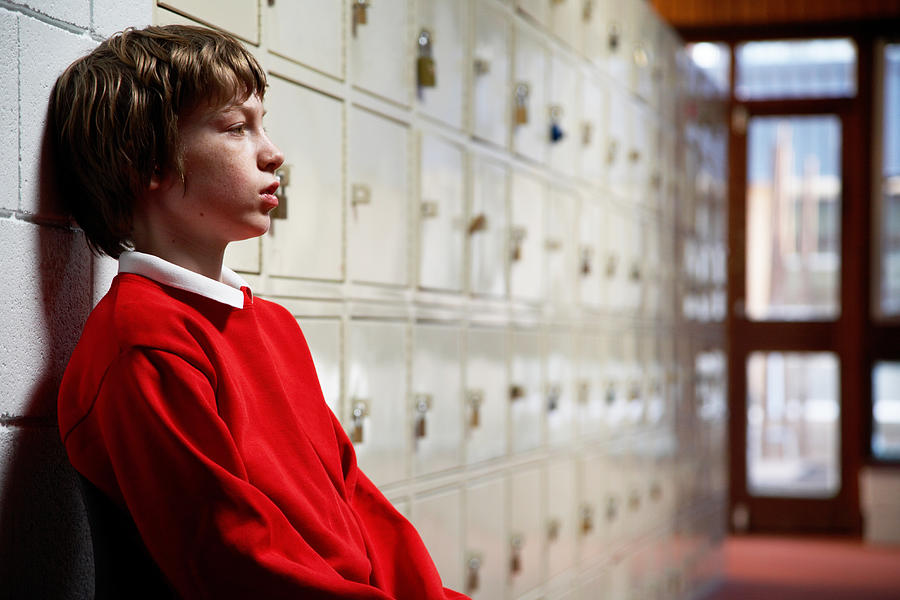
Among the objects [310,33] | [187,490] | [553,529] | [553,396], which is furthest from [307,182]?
[553,529]

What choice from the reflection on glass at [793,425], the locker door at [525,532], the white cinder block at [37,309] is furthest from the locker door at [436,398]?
the reflection on glass at [793,425]

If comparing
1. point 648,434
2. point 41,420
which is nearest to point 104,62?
point 41,420

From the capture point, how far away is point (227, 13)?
5.37ft

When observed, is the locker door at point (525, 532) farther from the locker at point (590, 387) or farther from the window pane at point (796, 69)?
the window pane at point (796, 69)

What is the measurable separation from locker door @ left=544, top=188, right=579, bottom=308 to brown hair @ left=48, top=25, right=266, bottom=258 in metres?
2.08

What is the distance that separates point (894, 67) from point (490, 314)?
5707mm

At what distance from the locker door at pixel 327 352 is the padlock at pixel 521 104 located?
3.76 feet

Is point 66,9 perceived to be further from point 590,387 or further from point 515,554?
point 590,387

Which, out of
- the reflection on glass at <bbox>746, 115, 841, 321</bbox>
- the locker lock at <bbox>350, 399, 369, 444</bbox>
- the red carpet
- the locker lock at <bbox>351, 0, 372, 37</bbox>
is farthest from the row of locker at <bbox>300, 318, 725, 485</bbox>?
the reflection on glass at <bbox>746, 115, 841, 321</bbox>

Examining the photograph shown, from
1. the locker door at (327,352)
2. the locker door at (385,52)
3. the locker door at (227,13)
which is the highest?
the locker door at (385,52)

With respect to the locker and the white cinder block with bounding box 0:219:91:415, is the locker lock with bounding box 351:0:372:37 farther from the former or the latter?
the locker

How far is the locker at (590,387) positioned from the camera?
3570mm

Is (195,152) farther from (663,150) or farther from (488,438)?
(663,150)

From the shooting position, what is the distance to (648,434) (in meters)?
4.44
